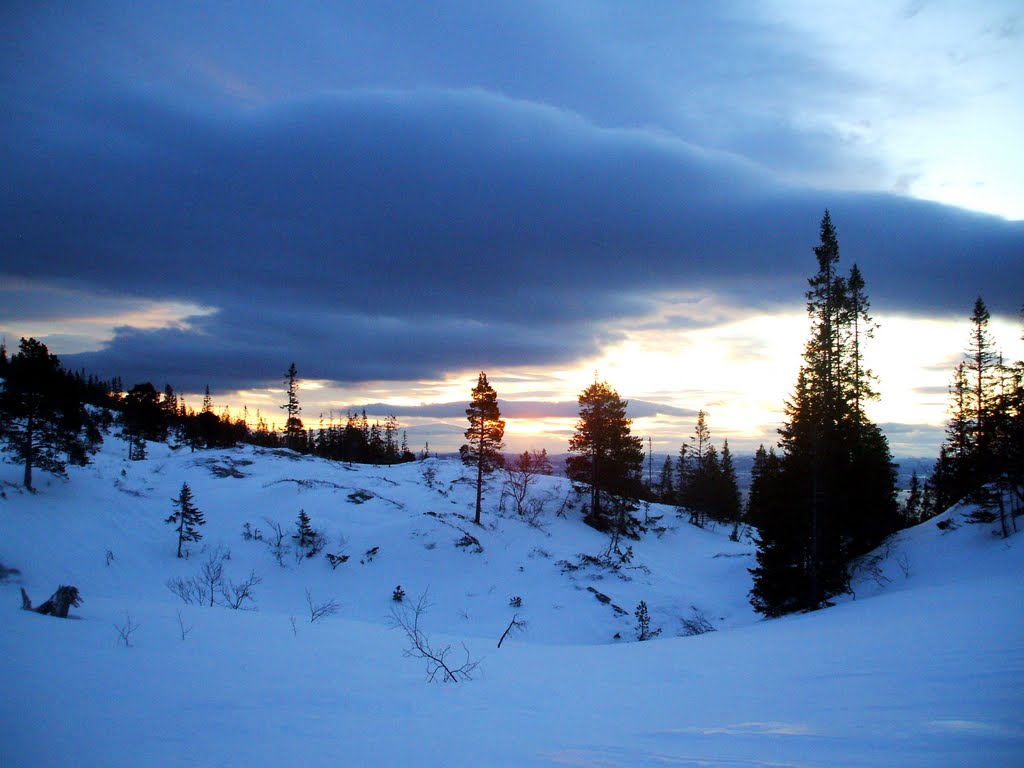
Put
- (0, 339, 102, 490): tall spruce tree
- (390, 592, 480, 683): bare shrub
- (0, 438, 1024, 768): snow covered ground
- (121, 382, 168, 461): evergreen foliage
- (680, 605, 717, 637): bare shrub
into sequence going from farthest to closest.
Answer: (121, 382, 168, 461): evergreen foliage < (0, 339, 102, 490): tall spruce tree < (680, 605, 717, 637): bare shrub < (390, 592, 480, 683): bare shrub < (0, 438, 1024, 768): snow covered ground

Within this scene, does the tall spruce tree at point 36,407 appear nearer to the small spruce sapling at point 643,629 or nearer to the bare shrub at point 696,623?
the small spruce sapling at point 643,629

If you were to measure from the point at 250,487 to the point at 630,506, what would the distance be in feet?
104

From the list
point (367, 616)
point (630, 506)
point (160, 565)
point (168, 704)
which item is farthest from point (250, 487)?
point (168, 704)

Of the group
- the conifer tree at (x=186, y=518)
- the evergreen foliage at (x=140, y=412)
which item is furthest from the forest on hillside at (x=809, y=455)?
the evergreen foliage at (x=140, y=412)

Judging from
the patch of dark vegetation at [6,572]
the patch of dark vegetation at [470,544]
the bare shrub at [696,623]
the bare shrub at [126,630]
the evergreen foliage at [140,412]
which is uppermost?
the evergreen foliage at [140,412]

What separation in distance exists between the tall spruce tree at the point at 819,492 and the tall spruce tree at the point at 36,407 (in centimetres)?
3970

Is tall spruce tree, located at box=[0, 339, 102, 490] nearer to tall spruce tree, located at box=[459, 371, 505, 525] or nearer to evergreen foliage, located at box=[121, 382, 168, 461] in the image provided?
tall spruce tree, located at box=[459, 371, 505, 525]

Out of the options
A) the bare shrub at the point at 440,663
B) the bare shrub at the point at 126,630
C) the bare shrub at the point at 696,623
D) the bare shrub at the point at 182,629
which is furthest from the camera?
the bare shrub at the point at 696,623

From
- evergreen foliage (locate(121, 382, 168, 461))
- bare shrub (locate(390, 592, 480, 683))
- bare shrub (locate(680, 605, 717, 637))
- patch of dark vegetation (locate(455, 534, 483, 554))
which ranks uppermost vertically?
evergreen foliage (locate(121, 382, 168, 461))

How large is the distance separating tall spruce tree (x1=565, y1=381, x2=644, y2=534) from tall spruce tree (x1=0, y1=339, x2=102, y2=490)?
33.7 m

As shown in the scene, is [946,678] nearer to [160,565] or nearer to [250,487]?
[160,565]

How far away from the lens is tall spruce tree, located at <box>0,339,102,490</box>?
97.6ft

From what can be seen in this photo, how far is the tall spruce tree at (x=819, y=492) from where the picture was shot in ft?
69.7

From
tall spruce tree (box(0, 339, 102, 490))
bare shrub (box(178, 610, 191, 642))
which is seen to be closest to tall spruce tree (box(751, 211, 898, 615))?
bare shrub (box(178, 610, 191, 642))
